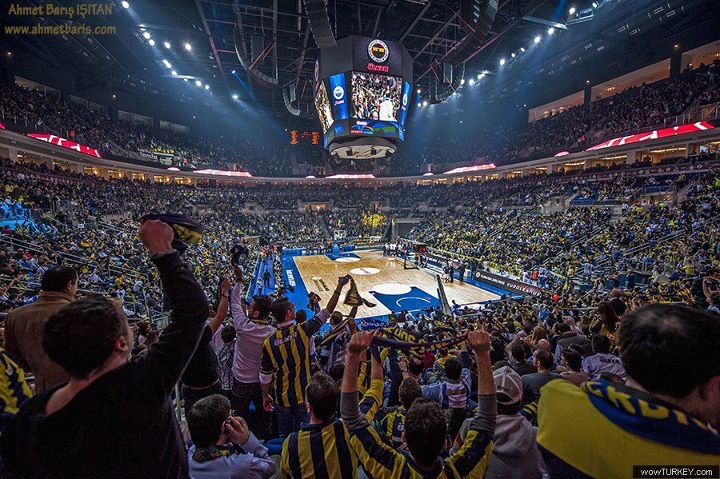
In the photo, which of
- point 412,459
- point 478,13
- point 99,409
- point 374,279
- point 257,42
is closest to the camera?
point 99,409

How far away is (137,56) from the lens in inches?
1003

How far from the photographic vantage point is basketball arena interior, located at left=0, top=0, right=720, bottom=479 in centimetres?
117

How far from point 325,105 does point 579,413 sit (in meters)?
19.0

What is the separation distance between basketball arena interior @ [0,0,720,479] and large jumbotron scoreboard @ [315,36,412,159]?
0.14 metres

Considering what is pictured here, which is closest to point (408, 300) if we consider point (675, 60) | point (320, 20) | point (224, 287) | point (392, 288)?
point (392, 288)

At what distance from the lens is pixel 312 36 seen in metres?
17.5

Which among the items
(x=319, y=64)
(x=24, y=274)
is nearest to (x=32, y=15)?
(x=319, y=64)

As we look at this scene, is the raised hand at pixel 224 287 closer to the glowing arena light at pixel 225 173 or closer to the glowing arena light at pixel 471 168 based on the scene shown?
the glowing arena light at pixel 471 168

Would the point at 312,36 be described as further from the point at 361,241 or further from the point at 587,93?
the point at 587,93

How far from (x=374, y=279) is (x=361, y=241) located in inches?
576

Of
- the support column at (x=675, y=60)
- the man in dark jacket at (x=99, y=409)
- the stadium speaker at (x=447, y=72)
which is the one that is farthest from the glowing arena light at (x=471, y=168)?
the man in dark jacket at (x=99, y=409)

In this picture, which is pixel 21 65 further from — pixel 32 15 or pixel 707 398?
pixel 707 398

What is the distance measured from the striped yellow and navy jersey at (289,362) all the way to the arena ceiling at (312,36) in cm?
1498

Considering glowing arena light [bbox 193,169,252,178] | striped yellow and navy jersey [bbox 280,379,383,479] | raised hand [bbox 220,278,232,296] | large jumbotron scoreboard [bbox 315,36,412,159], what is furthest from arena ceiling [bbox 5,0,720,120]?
striped yellow and navy jersey [bbox 280,379,383,479]
